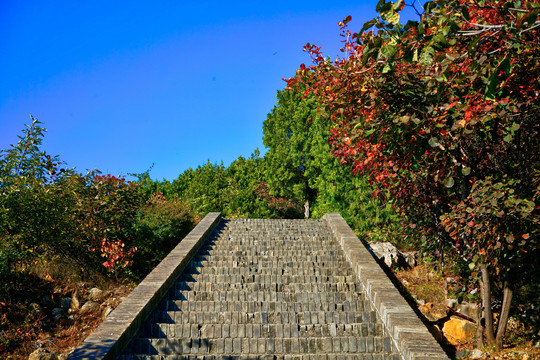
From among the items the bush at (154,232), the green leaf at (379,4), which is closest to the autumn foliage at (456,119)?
the green leaf at (379,4)

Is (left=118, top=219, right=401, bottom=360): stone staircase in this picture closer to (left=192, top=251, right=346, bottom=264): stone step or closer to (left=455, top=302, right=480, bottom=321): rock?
(left=192, top=251, right=346, bottom=264): stone step

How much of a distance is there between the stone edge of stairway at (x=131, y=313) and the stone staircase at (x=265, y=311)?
0.21 metres

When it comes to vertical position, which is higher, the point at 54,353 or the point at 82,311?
the point at 82,311

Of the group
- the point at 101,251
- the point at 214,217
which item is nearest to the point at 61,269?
the point at 101,251

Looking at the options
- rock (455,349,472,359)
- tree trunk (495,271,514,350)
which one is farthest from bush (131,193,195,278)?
tree trunk (495,271,514,350)

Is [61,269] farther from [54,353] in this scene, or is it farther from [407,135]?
[407,135]

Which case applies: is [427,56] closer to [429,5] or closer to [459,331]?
[429,5]

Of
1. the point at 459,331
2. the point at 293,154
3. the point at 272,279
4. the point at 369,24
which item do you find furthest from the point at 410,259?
the point at 293,154

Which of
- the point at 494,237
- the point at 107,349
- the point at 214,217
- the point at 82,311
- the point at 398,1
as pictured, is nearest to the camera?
the point at 398,1

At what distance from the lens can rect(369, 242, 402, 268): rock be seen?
412 inches

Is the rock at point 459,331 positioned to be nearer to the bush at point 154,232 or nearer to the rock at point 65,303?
the bush at point 154,232

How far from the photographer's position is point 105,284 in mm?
9844

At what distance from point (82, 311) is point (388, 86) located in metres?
8.06

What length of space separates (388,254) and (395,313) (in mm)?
5140
